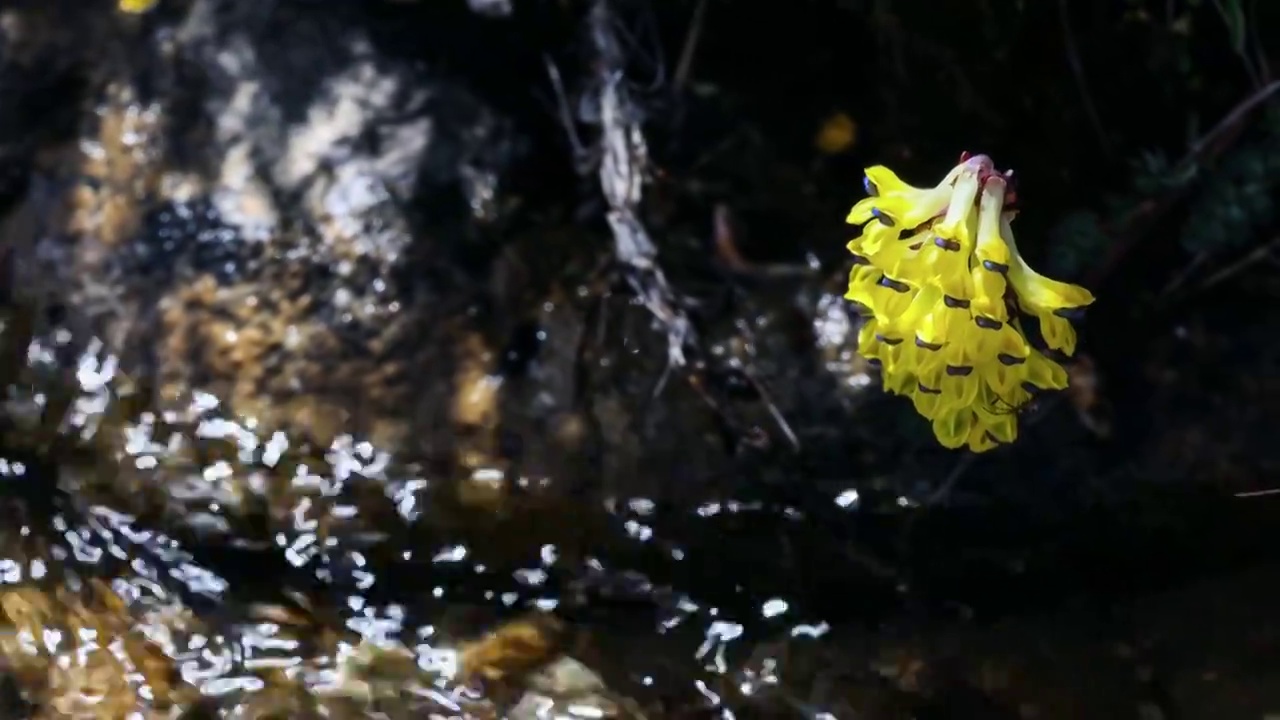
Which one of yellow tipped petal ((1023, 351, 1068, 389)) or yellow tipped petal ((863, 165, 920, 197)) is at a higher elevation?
yellow tipped petal ((863, 165, 920, 197))

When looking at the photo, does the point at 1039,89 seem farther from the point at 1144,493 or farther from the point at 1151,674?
the point at 1151,674

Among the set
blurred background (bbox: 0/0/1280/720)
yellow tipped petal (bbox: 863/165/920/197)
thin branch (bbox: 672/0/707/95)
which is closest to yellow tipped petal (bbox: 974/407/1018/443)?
yellow tipped petal (bbox: 863/165/920/197)

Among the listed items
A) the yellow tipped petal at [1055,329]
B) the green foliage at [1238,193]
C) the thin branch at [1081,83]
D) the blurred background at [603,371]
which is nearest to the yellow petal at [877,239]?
the yellow tipped petal at [1055,329]

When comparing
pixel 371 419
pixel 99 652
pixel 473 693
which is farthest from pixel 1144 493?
pixel 99 652

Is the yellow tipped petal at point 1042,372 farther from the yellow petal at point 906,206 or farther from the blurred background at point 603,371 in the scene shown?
the blurred background at point 603,371

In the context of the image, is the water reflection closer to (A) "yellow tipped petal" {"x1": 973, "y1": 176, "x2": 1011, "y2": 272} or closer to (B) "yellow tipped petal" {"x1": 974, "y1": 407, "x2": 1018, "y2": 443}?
(B) "yellow tipped petal" {"x1": 974, "y1": 407, "x2": 1018, "y2": 443}

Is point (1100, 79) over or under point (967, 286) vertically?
over

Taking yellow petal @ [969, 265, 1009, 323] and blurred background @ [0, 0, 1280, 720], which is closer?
yellow petal @ [969, 265, 1009, 323]
